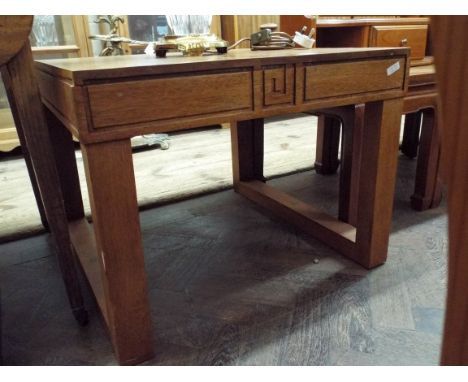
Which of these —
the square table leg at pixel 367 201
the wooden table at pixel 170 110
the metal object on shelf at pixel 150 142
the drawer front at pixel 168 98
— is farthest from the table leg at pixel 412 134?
the drawer front at pixel 168 98

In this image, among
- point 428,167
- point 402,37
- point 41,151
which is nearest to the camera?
point 41,151

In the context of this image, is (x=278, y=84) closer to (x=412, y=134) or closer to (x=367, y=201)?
(x=367, y=201)

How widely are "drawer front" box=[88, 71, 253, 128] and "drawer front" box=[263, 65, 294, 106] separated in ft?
0.14

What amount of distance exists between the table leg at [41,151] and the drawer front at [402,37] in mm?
1590

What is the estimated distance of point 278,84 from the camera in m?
0.92

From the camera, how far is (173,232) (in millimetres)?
1615

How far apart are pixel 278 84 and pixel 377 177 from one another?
0.44m

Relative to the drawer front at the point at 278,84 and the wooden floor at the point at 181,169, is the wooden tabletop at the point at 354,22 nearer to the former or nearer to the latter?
the wooden floor at the point at 181,169

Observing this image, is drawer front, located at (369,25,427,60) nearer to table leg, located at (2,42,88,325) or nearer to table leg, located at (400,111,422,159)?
table leg, located at (400,111,422,159)

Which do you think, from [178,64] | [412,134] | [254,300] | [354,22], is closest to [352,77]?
[178,64]

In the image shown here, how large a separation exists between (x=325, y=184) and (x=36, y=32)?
6.84 feet

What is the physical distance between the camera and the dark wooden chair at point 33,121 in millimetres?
752

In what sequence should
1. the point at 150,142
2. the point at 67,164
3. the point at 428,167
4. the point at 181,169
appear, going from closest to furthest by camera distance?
the point at 67,164
the point at 428,167
the point at 181,169
the point at 150,142

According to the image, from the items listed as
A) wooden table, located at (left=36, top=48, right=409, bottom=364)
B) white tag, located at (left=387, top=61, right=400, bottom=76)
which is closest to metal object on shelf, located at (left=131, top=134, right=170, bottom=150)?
wooden table, located at (left=36, top=48, right=409, bottom=364)
